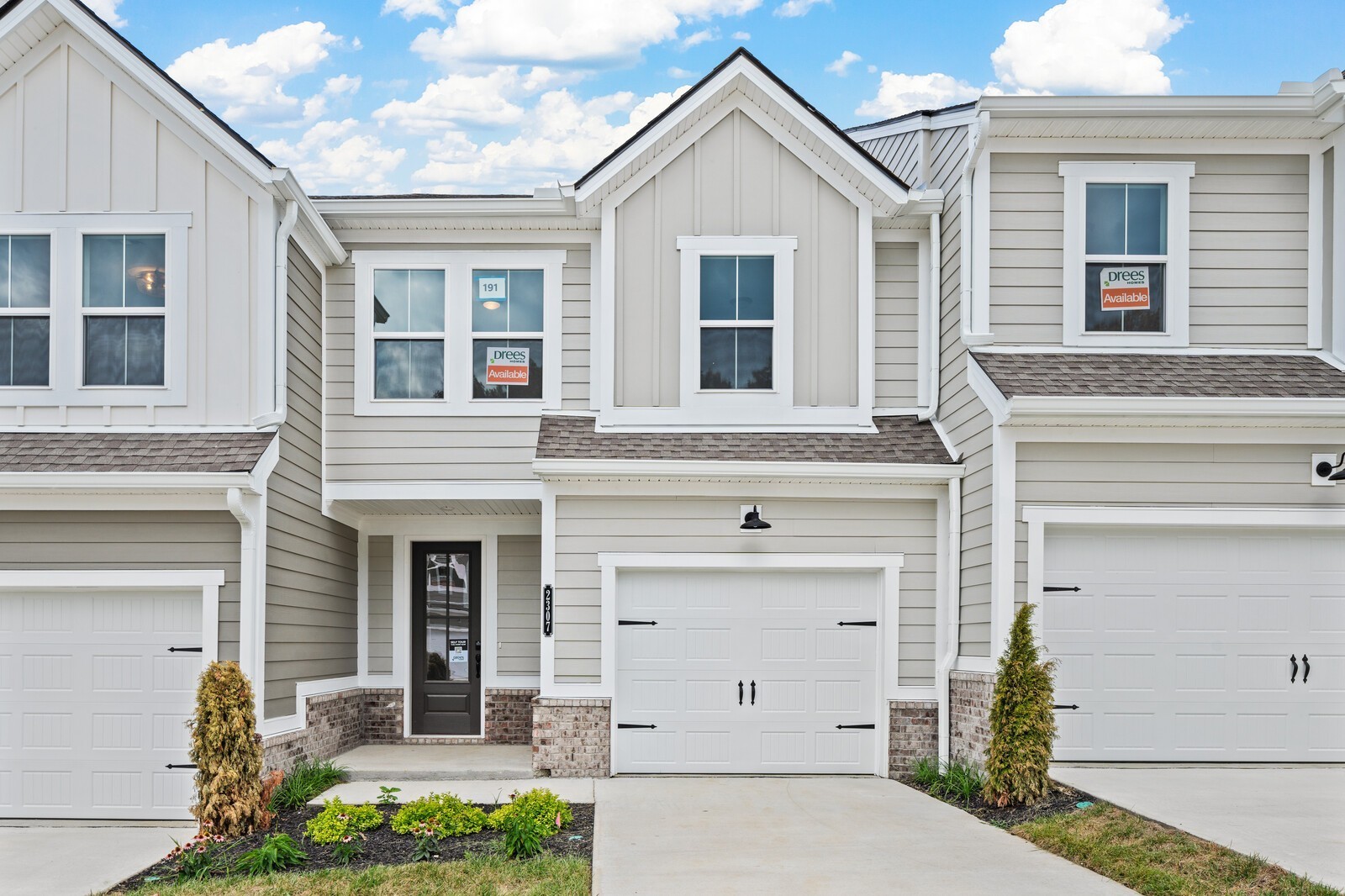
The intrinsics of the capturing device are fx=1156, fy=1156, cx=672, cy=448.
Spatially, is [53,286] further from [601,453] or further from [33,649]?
[601,453]

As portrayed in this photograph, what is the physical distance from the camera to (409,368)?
39.0ft

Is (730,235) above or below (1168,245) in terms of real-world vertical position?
above

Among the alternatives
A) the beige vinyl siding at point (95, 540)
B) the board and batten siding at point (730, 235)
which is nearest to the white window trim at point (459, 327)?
the board and batten siding at point (730, 235)

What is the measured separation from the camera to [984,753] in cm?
969

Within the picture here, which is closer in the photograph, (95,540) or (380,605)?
(95,540)

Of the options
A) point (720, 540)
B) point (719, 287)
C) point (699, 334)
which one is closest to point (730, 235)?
point (719, 287)

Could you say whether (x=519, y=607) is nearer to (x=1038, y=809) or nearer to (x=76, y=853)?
(x=76, y=853)

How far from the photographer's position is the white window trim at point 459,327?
11805 mm

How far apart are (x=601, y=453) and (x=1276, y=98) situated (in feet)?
22.9

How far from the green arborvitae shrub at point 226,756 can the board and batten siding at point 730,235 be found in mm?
4561

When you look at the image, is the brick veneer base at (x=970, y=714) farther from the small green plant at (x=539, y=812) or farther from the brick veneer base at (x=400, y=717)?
the brick veneer base at (x=400, y=717)

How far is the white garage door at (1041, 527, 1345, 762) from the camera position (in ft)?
32.8

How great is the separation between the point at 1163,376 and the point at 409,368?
23.8 ft

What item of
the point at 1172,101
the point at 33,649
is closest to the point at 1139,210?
the point at 1172,101
